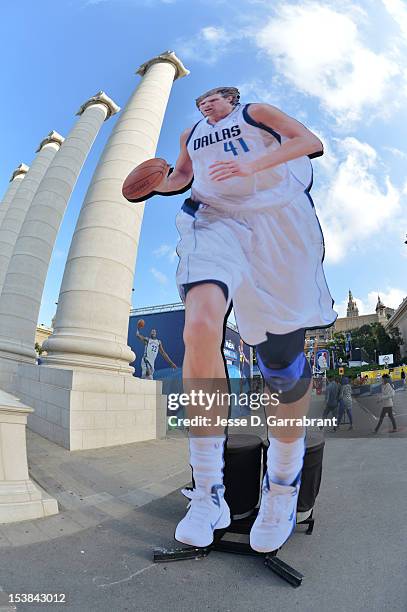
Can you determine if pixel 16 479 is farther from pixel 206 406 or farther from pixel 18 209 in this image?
pixel 18 209

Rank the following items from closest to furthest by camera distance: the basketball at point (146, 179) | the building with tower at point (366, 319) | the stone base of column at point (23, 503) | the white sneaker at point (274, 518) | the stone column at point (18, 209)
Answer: the white sneaker at point (274, 518) < the stone base of column at point (23, 503) < the basketball at point (146, 179) < the stone column at point (18, 209) < the building with tower at point (366, 319)

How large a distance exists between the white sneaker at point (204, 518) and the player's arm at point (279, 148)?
2.78 m

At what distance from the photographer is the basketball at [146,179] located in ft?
13.1

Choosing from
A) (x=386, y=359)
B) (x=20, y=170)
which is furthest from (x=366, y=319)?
(x=20, y=170)

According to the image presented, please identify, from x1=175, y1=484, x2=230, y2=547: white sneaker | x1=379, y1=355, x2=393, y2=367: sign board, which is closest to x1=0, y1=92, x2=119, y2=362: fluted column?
x1=175, y1=484, x2=230, y2=547: white sneaker

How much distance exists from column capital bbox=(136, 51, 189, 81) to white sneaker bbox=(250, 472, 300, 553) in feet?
49.3

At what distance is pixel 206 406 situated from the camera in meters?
3.16

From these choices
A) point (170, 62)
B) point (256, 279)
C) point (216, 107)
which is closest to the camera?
point (256, 279)

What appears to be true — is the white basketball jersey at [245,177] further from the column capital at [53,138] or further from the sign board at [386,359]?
the sign board at [386,359]

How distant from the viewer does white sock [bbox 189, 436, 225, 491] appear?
317cm

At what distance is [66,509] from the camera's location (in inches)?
162

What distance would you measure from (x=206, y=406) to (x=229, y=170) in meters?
2.12

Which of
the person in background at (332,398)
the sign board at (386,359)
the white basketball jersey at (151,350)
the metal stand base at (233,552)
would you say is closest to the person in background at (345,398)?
the person in background at (332,398)

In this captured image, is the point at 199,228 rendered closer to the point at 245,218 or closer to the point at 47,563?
the point at 245,218
